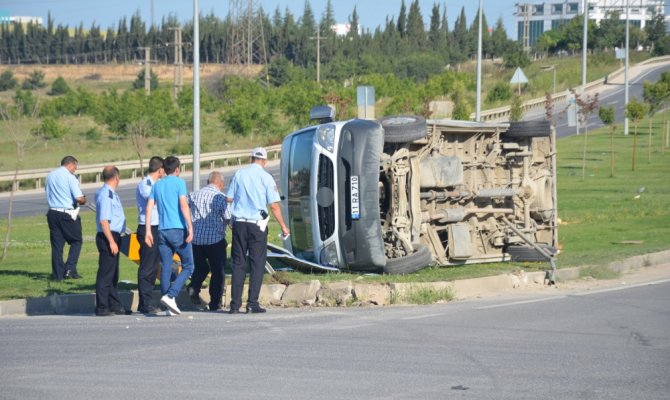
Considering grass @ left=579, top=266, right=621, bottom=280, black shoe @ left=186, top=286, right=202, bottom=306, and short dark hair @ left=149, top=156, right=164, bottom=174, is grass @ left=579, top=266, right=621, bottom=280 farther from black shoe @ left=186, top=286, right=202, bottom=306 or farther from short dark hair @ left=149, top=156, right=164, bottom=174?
short dark hair @ left=149, top=156, right=164, bottom=174

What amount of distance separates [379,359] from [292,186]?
6.87 metres

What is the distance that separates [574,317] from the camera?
11797 mm

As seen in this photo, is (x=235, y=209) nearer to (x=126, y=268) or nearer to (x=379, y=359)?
(x=379, y=359)

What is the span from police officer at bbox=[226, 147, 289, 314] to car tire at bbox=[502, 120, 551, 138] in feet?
19.9

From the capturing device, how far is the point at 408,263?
14.8 meters

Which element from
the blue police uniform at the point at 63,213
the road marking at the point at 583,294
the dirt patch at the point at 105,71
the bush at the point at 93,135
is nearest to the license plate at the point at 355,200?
the road marking at the point at 583,294

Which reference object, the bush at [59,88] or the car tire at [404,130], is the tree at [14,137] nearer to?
the car tire at [404,130]

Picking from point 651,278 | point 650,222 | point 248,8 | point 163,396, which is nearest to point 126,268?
point 651,278

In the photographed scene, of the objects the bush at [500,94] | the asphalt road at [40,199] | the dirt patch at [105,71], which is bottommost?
the asphalt road at [40,199]

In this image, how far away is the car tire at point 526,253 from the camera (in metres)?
16.6

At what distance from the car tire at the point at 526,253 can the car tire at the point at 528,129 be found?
1857 millimetres

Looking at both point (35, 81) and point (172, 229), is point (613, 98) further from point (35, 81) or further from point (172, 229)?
point (172, 229)

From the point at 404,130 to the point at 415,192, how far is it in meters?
0.93

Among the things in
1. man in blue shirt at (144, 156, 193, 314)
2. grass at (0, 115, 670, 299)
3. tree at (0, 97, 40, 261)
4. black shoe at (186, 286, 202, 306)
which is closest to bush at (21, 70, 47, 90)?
grass at (0, 115, 670, 299)
